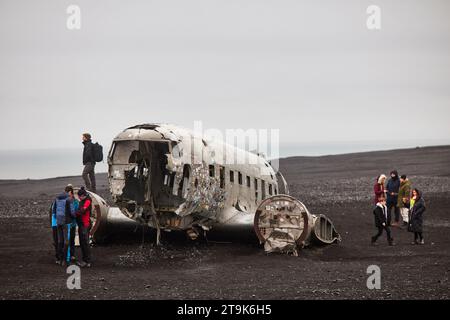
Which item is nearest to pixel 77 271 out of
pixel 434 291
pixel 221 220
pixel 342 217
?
pixel 221 220

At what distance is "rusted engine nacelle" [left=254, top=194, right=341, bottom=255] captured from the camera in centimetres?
2361

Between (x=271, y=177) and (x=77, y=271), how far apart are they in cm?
1261

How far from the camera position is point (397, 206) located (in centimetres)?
3045

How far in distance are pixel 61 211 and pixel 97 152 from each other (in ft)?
22.1

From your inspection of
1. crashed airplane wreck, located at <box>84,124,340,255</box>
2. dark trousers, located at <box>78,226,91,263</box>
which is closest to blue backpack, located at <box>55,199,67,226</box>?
dark trousers, located at <box>78,226,91,263</box>

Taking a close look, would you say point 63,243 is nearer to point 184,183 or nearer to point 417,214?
point 184,183

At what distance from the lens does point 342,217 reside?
3600cm

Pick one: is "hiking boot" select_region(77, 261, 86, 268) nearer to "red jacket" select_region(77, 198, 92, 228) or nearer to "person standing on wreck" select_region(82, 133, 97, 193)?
"red jacket" select_region(77, 198, 92, 228)

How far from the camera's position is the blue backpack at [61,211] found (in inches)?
843

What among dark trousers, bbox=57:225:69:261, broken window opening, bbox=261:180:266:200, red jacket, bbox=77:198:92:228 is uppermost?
broken window opening, bbox=261:180:266:200

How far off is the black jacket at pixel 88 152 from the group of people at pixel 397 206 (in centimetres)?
979

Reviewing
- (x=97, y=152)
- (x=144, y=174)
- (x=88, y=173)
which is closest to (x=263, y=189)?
(x=97, y=152)

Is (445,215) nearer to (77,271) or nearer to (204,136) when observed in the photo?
(204,136)

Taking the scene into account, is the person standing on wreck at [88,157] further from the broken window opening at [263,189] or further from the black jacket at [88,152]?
the broken window opening at [263,189]
